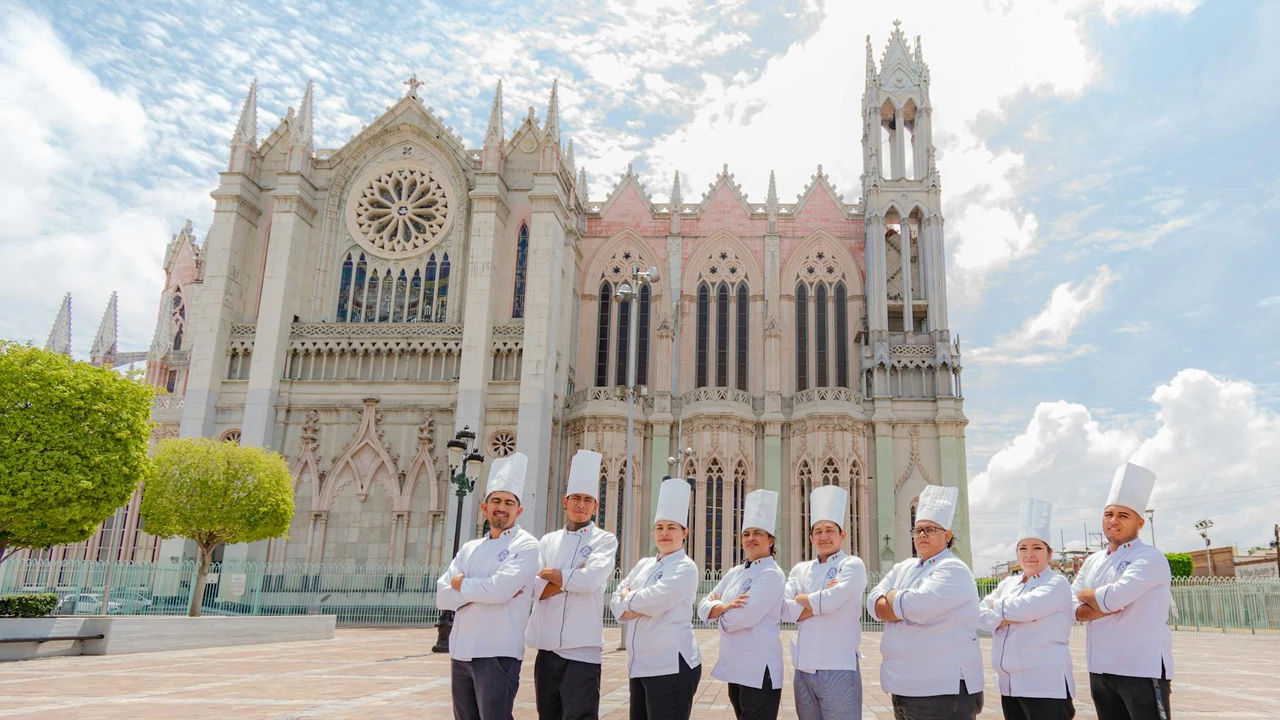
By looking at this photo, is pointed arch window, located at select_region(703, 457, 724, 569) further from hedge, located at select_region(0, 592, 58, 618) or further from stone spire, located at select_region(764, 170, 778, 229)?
hedge, located at select_region(0, 592, 58, 618)

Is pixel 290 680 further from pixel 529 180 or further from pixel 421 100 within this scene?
pixel 421 100

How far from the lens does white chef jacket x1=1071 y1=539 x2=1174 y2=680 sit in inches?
236

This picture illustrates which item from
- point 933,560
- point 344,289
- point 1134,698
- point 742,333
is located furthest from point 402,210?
point 1134,698

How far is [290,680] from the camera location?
1231 centimetres

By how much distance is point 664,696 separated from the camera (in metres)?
6.17

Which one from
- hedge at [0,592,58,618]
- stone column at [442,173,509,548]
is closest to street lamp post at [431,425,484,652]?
hedge at [0,592,58,618]

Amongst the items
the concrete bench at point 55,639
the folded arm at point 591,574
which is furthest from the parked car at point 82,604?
the folded arm at point 591,574

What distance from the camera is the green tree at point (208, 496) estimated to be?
23172 millimetres

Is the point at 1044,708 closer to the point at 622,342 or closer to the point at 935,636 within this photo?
the point at 935,636

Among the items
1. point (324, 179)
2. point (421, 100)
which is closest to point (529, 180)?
point (421, 100)

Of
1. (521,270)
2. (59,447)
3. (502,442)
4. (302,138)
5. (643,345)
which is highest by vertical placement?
(302,138)

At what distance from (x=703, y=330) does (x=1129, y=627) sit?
31024 mm

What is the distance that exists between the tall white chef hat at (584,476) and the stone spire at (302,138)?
32179 mm

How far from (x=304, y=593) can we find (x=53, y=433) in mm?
12974
